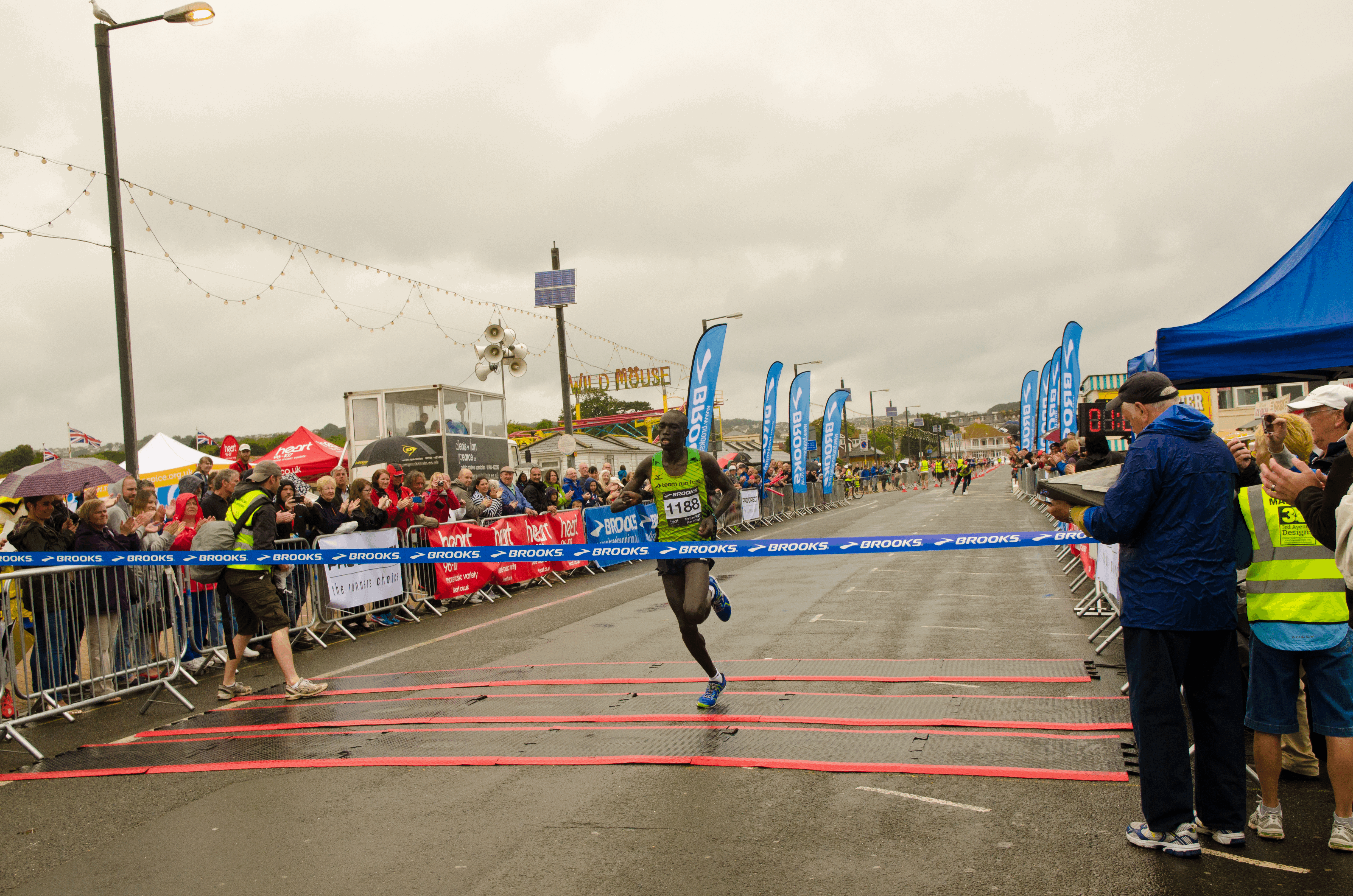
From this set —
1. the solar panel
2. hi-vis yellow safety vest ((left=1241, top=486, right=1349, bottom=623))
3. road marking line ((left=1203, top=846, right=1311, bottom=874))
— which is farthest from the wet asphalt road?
the solar panel

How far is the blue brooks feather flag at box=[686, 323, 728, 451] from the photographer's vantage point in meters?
20.3

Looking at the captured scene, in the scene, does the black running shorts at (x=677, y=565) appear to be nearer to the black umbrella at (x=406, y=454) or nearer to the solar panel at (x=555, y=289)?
the black umbrella at (x=406, y=454)

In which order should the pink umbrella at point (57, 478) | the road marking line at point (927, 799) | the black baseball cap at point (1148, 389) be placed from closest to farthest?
the black baseball cap at point (1148, 389)
the road marking line at point (927, 799)
the pink umbrella at point (57, 478)

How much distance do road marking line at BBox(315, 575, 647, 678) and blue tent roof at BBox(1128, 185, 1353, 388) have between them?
7.30 meters

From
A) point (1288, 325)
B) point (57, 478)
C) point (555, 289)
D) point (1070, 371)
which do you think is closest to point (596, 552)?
point (1288, 325)

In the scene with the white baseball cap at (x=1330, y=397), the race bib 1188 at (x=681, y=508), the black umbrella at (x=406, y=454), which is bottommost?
the race bib 1188 at (x=681, y=508)

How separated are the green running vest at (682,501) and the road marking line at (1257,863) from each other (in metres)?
3.46

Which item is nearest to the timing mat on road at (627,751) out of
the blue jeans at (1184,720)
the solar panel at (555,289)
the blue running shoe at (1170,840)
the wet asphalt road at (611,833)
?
the wet asphalt road at (611,833)

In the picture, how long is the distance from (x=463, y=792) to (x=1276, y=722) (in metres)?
3.76

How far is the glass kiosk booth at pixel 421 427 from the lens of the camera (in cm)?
1962

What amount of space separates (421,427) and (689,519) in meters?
15.4

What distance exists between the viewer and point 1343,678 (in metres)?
3.58

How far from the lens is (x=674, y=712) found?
5992 millimetres

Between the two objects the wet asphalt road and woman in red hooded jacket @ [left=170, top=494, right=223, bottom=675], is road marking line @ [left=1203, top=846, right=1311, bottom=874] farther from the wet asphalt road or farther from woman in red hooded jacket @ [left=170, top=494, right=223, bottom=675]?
woman in red hooded jacket @ [left=170, top=494, right=223, bottom=675]
